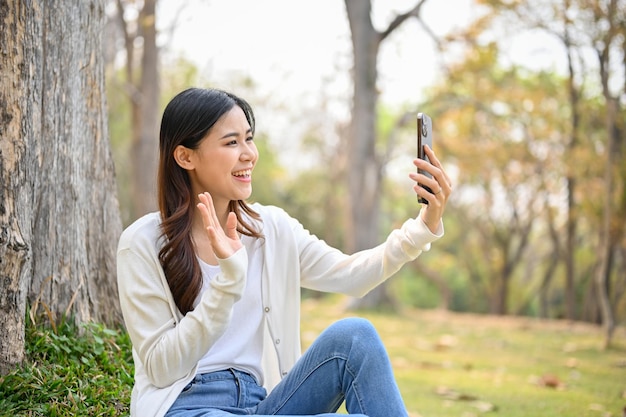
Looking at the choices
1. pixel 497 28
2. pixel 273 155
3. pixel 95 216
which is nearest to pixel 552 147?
pixel 497 28

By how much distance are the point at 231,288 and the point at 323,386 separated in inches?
20.5

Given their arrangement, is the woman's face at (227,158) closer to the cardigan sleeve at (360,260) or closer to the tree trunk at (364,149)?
the cardigan sleeve at (360,260)

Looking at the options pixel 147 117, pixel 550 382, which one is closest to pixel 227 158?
pixel 550 382

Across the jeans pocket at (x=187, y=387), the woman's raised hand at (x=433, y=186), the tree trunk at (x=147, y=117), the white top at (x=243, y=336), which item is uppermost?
the tree trunk at (x=147, y=117)

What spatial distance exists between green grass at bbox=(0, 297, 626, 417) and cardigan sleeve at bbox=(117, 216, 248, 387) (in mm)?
656

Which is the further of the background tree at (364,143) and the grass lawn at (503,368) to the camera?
the background tree at (364,143)

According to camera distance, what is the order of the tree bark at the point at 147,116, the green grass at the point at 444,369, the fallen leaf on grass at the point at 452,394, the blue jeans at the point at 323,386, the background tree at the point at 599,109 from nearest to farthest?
the blue jeans at the point at 323,386, the green grass at the point at 444,369, the fallen leaf on grass at the point at 452,394, the background tree at the point at 599,109, the tree bark at the point at 147,116

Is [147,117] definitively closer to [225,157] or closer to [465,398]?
[465,398]

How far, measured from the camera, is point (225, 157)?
8.39 feet

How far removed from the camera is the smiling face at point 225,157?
2.56 meters

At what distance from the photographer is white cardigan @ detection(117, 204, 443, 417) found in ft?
7.30

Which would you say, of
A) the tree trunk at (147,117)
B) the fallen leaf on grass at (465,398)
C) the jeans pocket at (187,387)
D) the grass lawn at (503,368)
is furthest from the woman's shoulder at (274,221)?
the tree trunk at (147,117)

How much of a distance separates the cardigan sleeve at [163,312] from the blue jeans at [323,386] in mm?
119

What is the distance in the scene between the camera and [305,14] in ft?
63.1
